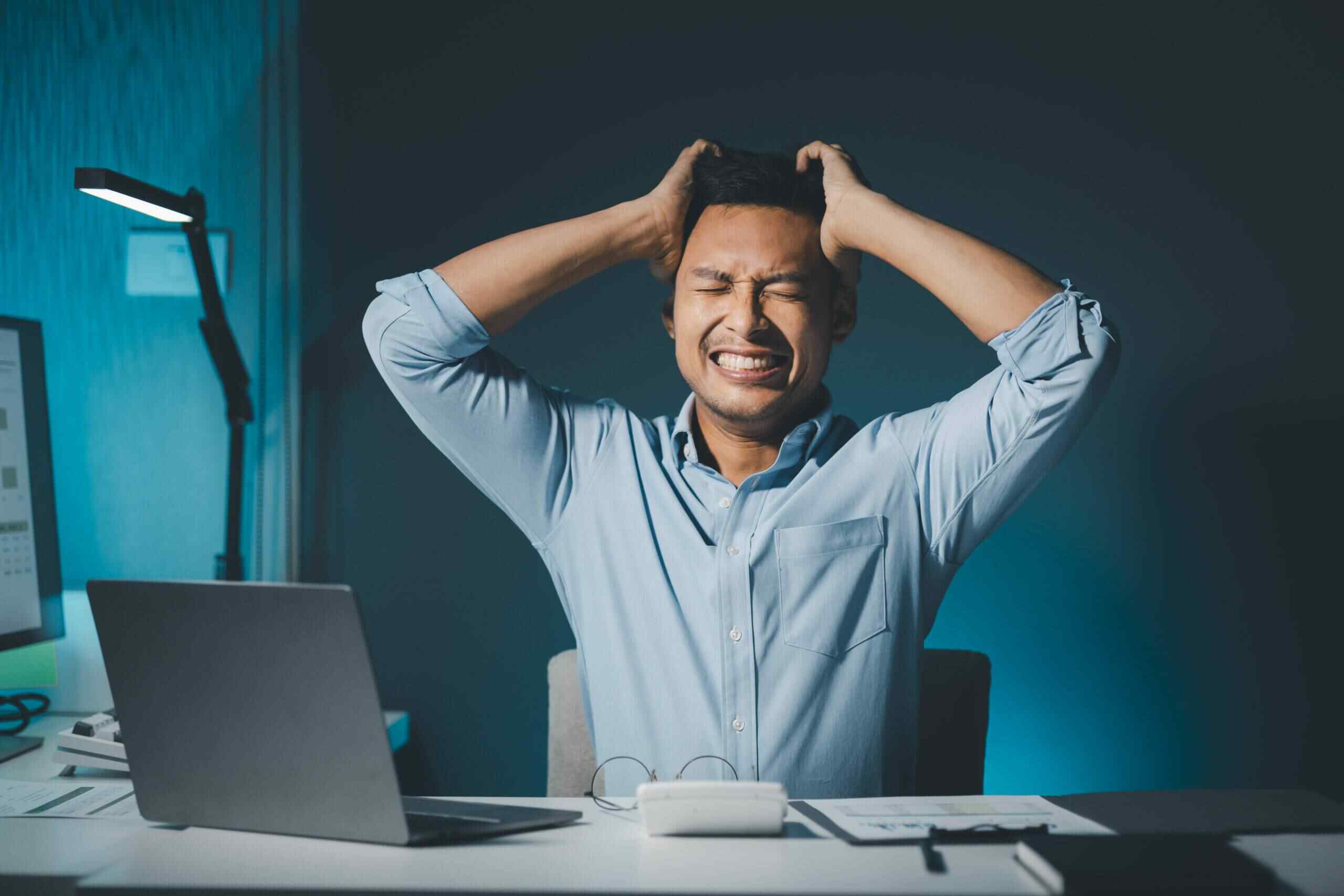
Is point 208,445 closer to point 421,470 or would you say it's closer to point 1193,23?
point 421,470

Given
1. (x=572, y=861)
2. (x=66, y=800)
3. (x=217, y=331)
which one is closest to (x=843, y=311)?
(x=572, y=861)

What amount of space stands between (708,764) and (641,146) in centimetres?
154

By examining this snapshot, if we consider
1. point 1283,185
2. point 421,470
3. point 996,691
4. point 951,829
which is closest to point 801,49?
point 1283,185

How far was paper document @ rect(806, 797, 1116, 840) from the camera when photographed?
40.7 inches

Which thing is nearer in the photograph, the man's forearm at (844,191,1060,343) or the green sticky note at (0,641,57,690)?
the man's forearm at (844,191,1060,343)

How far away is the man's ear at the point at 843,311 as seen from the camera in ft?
5.86

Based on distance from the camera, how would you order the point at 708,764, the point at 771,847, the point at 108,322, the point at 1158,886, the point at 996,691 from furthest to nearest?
the point at 996,691, the point at 108,322, the point at 708,764, the point at 771,847, the point at 1158,886

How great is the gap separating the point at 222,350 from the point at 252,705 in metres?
1.30

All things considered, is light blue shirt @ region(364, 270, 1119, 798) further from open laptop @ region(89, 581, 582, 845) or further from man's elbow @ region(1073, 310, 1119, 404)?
open laptop @ region(89, 581, 582, 845)

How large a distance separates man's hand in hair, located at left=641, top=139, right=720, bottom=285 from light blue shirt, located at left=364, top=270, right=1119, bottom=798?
1.11 feet

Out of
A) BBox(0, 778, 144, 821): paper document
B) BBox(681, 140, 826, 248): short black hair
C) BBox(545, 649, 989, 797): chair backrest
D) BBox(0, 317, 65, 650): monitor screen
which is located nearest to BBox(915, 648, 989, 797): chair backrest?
BBox(545, 649, 989, 797): chair backrest

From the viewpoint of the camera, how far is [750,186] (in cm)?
173

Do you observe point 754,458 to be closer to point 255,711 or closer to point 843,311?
point 843,311

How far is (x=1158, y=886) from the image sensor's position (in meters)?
0.83
